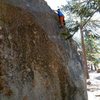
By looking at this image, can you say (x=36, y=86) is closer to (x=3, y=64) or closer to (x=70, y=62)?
(x=3, y=64)

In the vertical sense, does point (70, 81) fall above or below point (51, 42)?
below

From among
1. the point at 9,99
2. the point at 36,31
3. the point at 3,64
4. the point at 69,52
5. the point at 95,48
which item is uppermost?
the point at 95,48

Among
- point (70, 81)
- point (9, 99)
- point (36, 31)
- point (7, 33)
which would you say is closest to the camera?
point (9, 99)

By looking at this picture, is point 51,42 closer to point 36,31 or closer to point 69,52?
point 36,31

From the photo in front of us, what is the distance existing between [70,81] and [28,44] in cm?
229

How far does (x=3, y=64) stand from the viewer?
243 inches

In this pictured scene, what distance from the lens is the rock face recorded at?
630 cm

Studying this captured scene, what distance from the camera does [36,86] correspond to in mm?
6699

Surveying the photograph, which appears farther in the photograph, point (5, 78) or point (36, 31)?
point (36, 31)

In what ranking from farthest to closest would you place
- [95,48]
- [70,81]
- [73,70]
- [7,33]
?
[95,48] < [73,70] < [70,81] < [7,33]

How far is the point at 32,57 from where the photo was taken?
6879 millimetres

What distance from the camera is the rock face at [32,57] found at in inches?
248

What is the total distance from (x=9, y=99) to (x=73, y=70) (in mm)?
3351

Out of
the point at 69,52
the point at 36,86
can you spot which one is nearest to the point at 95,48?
the point at 69,52
